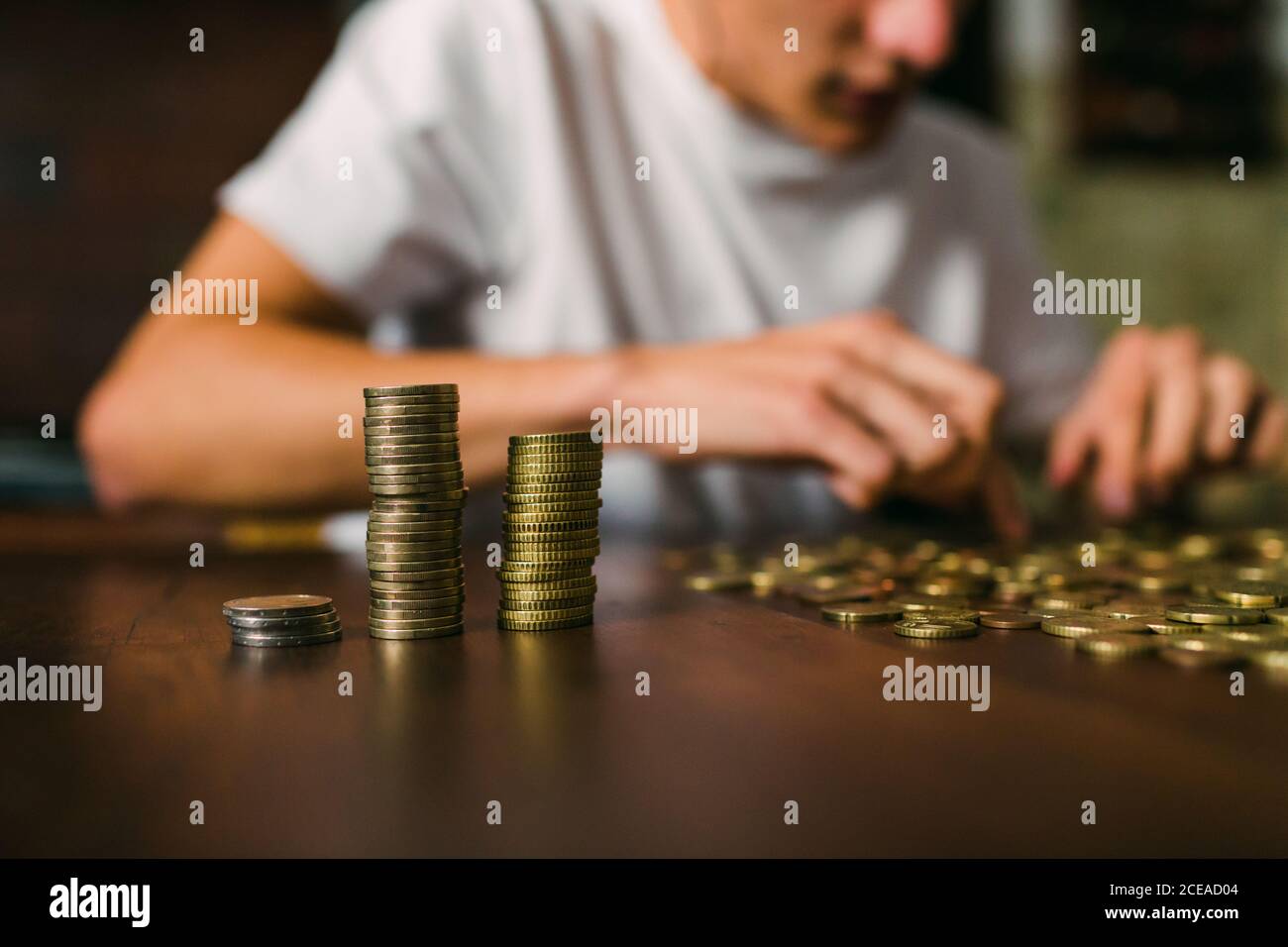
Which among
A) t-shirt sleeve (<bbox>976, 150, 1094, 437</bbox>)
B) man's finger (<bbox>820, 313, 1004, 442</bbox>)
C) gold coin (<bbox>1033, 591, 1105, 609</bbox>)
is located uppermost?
t-shirt sleeve (<bbox>976, 150, 1094, 437</bbox>)

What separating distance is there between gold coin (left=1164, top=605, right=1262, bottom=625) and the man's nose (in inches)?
44.0

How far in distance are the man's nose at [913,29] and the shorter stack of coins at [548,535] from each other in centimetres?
110

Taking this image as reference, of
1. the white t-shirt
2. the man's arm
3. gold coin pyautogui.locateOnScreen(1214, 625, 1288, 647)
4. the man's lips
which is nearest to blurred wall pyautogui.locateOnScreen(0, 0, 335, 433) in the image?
the white t-shirt

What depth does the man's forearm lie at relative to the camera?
1.40 m

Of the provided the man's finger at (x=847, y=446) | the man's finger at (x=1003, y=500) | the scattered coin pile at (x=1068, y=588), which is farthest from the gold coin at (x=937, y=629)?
the man's finger at (x=1003, y=500)

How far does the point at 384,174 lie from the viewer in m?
1.61

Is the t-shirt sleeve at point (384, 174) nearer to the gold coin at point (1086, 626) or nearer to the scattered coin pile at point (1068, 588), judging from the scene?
the scattered coin pile at point (1068, 588)

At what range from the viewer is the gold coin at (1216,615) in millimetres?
762

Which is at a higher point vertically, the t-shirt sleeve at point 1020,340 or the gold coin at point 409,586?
the t-shirt sleeve at point 1020,340

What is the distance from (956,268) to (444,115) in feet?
3.60

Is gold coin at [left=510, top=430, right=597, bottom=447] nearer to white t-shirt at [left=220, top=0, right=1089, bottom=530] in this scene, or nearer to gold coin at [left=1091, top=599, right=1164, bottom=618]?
gold coin at [left=1091, top=599, right=1164, bottom=618]

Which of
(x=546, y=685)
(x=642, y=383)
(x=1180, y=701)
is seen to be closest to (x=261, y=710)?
(x=546, y=685)

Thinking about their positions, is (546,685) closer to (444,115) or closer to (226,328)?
(226,328)

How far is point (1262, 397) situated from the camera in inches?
66.9
